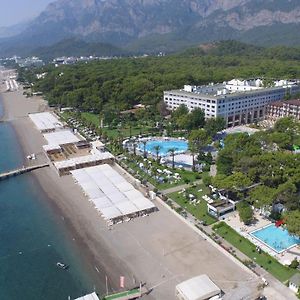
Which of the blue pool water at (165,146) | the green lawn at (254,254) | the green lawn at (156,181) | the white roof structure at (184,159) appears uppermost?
the green lawn at (254,254)

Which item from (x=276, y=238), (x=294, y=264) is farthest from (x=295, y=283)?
(x=276, y=238)

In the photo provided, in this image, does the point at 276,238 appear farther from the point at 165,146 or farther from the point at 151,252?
the point at 165,146

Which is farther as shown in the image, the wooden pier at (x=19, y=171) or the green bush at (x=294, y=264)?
the wooden pier at (x=19, y=171)

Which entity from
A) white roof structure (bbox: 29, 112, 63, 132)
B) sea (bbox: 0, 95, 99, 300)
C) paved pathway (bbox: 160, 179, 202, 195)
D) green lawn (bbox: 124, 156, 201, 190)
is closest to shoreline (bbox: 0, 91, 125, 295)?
sea (bbox: 0, 95, 99, 300)

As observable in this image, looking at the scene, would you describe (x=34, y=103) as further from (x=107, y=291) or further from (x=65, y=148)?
(x=107, y=291)

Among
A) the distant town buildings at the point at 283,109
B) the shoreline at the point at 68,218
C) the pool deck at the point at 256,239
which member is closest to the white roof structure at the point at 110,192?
the shoreline at the point at 68,218

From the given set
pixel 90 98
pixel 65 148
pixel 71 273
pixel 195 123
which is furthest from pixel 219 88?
pixel 71 273

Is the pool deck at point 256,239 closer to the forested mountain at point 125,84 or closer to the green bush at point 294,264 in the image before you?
the green bush at point 294,264
